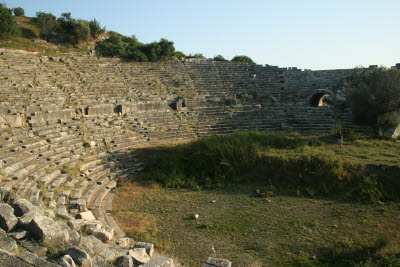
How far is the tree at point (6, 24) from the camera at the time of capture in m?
20.7

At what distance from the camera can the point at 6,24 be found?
20797mm

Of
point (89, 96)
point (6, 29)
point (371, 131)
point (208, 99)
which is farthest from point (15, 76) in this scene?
point (371, 131)

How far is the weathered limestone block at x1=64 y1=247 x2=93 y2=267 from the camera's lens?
15.1ft

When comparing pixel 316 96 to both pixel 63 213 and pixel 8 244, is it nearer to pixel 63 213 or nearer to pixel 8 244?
pixel 63 213

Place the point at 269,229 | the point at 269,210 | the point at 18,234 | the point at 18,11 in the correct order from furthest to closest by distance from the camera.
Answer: the point at 18,11
the point at 269,210
the point at 269,229
the point at 18,234

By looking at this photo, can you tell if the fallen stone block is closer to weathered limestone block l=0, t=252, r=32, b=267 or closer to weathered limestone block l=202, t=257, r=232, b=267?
weathered limestone block l=0, t=252, r=32, b=267

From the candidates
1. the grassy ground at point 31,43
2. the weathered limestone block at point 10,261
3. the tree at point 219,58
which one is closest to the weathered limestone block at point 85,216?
the weathered limestone block at point 10,261

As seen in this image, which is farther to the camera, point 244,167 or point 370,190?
point 244,167

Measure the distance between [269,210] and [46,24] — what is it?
2479cm

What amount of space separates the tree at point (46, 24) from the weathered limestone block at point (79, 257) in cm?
2511

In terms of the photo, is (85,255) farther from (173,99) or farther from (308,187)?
(173,99)

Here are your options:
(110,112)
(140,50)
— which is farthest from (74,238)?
(140,50)

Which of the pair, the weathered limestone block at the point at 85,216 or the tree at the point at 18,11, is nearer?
the weathered limestone block at the point at 85,216

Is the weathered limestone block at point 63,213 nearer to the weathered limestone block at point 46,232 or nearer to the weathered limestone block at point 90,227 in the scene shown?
the weathered limestone block at point 90,227
